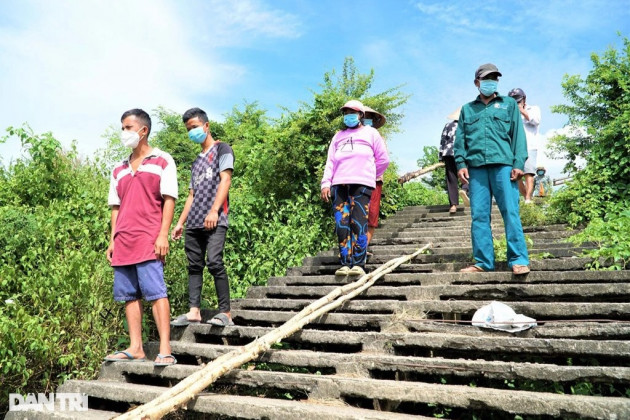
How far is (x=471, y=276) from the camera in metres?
4.38

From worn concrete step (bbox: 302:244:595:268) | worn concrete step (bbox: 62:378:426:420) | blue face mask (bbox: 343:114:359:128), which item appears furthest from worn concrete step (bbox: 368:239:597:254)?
worn concrete step (bbox: 62:378:426:420)

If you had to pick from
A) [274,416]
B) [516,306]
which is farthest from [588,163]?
[274,416]

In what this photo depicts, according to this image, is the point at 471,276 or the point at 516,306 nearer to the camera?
the point at 516,306

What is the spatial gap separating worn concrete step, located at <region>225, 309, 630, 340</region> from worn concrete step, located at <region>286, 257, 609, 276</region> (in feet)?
3.13

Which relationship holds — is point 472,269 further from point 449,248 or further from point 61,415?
point 61,415

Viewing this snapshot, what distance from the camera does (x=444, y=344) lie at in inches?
130

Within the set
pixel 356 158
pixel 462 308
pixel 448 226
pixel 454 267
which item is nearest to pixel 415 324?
pixel 462 308

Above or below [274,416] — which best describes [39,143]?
above

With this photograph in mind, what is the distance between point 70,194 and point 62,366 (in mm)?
3026

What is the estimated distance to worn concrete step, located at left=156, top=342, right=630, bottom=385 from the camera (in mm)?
2689

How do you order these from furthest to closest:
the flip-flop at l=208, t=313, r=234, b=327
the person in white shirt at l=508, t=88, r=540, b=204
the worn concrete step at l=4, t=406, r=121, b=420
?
1. the person in white shirt at l=508, t=88, r=540, b=204
2. the flip-flop at l=208, t=313, r=234, b=327
3. the worn concrete step at l=4, t=406, r=121, b=420

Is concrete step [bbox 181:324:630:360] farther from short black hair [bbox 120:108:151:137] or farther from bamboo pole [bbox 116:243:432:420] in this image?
short black hair [bbox 120:108:151:137]

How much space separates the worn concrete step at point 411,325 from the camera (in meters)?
3.16

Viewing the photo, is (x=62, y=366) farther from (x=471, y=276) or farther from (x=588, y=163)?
(x=588, y=163)
